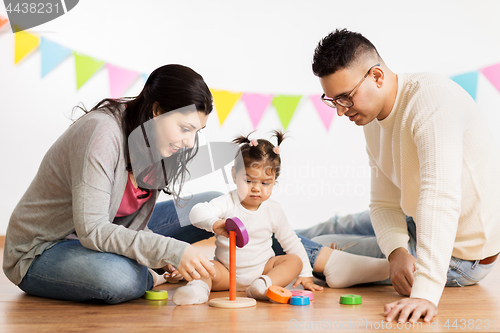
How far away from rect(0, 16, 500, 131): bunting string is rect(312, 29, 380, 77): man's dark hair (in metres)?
1.59

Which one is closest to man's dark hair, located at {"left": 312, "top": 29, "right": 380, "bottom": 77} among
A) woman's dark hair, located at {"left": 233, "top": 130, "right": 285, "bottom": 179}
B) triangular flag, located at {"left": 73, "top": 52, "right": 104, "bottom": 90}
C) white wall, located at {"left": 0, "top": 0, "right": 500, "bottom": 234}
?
woman's dark hair, located at {"left": 233, "top": 130, "right": 285, "bottom": 179}

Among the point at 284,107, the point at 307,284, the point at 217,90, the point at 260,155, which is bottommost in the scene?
the point at 307,284

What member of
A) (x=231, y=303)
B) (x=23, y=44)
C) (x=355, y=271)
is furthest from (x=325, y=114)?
(x=231, y=303)

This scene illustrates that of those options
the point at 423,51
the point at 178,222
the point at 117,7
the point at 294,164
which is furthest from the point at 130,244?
the point at 423,51

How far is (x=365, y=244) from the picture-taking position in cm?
152

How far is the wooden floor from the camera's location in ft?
2.63

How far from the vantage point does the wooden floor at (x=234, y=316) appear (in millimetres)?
803

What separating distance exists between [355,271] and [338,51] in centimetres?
63

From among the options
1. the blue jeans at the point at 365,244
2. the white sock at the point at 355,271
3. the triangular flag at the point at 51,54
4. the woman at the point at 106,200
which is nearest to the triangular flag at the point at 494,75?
the blue jeans at the point at 365,244

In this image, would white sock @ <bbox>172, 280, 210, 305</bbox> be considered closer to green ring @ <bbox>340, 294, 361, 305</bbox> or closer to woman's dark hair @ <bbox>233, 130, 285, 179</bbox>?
green ring @ <bbox>340, 294, 361, 305</bbox>

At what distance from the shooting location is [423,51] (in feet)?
8.71

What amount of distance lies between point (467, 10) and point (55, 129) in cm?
247

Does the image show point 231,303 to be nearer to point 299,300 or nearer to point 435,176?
point 299,300

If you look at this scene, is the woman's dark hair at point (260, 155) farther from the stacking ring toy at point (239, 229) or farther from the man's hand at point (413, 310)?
the man's hand at point (413, 310)
